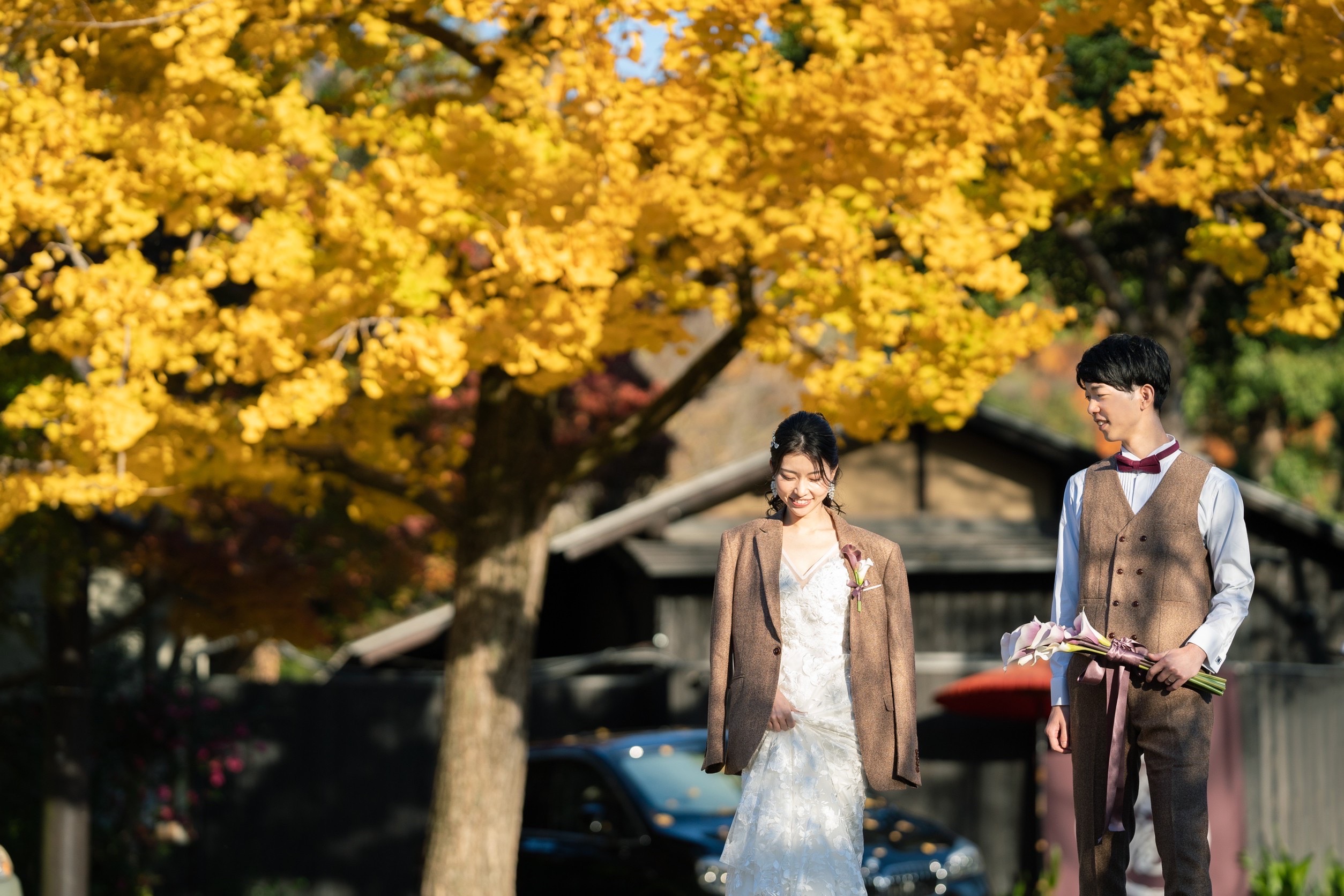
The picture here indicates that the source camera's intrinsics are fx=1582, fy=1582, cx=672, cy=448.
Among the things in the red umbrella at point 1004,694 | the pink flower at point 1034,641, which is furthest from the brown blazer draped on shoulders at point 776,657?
the red umbrella at point 1004,694

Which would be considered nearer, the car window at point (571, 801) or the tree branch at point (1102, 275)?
the car window at point (571, 801)

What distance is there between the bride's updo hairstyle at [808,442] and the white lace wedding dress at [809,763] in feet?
1.05

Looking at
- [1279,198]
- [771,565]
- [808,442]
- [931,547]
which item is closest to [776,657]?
[771,565]

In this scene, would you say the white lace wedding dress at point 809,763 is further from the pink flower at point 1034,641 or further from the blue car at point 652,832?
the blue car at point 652,832

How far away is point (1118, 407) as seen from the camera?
495cm

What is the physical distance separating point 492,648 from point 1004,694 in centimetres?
474

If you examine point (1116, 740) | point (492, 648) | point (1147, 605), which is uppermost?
point (492, 648)

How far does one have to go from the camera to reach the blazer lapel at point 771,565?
5.30 meters

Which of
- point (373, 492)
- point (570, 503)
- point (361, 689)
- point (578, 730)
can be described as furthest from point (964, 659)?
point (570, 503)

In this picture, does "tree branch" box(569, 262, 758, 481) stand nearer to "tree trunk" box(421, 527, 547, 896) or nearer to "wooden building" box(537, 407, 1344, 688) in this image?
"tree trunk" box(421, 527, 547, 896)

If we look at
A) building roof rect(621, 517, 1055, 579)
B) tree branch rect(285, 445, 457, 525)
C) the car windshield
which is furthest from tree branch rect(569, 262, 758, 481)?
building roof rect(621, 517, 1055, 579)

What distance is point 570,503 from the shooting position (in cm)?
2777

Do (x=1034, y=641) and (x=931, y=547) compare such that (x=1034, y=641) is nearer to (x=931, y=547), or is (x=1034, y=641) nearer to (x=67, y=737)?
(x=67, y=737)

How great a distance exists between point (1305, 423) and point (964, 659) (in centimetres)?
1863
